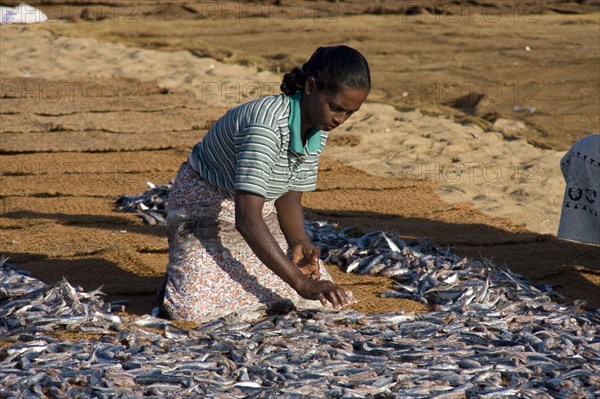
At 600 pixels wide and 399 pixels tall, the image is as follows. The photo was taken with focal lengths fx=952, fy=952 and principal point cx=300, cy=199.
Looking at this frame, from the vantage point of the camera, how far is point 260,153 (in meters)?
4.12

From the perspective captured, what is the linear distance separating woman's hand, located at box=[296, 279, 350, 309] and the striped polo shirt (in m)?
0.43

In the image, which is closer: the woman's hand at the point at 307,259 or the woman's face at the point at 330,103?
the woman's face at the point at 330,103

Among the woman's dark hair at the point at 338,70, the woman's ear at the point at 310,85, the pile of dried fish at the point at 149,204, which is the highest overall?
the woman's dark hair at the point at 338,70

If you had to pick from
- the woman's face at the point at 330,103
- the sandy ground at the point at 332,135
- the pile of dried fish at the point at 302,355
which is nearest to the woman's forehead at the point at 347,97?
the woman's face at the point at 330,103

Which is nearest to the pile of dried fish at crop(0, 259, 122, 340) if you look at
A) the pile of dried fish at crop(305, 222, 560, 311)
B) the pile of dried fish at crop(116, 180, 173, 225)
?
the pile of dried fish at crop(305, 222, 560, 311)

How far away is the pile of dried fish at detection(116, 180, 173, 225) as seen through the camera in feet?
20.9

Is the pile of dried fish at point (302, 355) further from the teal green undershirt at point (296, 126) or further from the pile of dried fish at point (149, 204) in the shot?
the pile of dried fish at point (149, 204)

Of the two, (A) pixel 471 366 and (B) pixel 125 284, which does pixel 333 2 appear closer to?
(B) pixel 125 284

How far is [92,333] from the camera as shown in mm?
4215

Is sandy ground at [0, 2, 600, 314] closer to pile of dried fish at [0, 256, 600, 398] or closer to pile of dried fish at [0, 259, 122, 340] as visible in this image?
pile of dried fish at [0, 259, 122, 340]

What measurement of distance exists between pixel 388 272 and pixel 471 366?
58.3 inches

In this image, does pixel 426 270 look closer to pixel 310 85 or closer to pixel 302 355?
pixel 302 355

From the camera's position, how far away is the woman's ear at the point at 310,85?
13.3ft

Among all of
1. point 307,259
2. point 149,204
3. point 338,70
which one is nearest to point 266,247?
point 307,259
